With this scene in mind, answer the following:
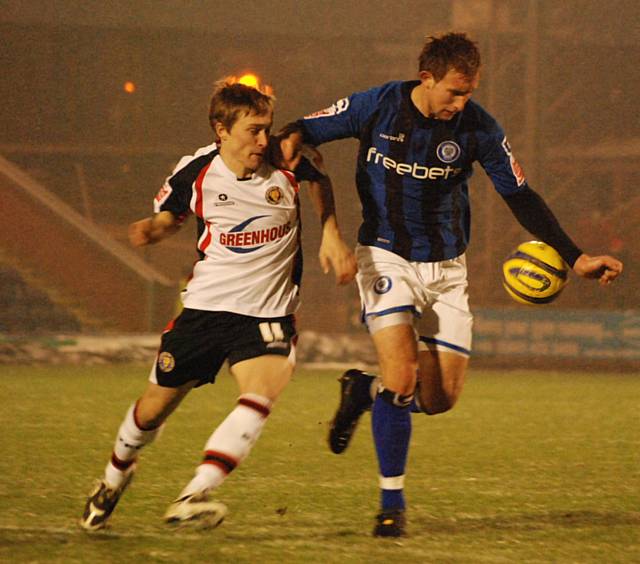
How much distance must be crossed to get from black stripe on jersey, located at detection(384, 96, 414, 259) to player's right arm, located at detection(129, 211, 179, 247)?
0.96 m

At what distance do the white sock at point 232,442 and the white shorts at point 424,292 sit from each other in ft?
2.66

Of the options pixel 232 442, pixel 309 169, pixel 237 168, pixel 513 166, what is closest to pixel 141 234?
pixel 237 168

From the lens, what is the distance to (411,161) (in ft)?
16.0

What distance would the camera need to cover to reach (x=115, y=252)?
52.1 feet

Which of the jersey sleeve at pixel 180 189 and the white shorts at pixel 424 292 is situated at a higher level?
the jersey sleeve at pixel 180 189

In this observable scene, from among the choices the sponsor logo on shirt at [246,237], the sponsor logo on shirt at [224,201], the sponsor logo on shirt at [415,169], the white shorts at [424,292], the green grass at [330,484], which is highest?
the sponsor logo on shirt at [415,169]

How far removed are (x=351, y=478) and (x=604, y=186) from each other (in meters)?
15.0

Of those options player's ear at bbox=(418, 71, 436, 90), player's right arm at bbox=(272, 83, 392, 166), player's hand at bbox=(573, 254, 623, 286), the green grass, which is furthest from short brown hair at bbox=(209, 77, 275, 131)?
the green grass

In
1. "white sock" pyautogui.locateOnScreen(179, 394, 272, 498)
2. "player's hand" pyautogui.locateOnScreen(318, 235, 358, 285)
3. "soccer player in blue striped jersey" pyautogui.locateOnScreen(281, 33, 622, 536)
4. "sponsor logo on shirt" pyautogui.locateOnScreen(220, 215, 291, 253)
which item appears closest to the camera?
"white sock" pyautogui.locateOnScreen(179, 394, 272, 498)

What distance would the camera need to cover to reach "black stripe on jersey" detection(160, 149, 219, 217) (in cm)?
446

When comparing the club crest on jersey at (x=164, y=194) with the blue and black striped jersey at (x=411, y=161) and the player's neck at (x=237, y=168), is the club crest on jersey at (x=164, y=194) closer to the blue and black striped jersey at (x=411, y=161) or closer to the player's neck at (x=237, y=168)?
the player's neck at (x=237, y=168)

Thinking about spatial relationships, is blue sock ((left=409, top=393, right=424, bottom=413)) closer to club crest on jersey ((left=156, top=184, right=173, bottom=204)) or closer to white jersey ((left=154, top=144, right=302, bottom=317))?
white jersey ((left=154, top=144, right=302, bottom=317))

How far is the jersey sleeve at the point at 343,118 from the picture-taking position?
4.89m

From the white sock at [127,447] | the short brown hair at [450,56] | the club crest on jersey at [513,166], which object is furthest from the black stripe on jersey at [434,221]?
the white sock at [127,447]
